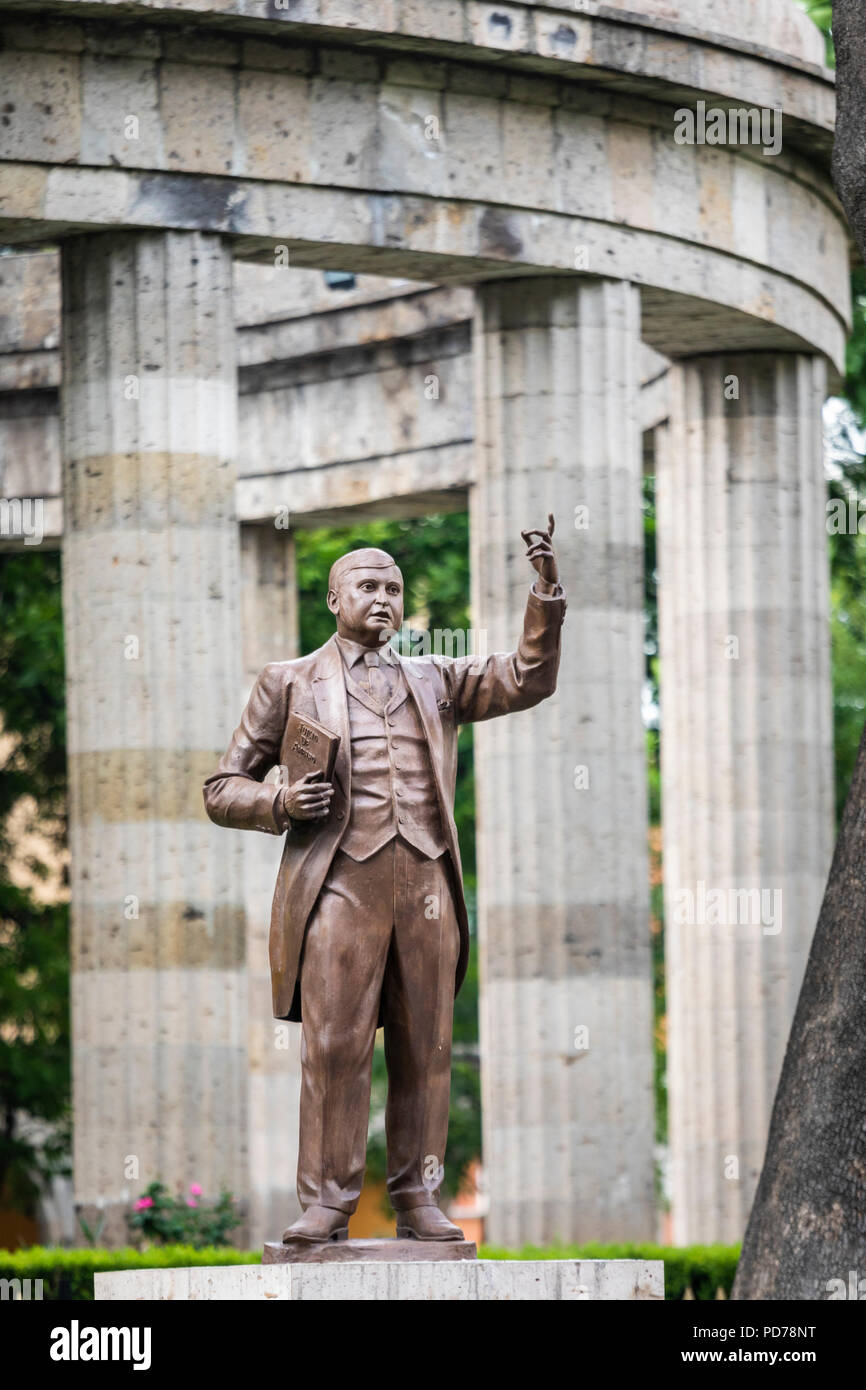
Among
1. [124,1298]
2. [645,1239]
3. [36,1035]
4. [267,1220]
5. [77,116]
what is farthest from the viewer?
[36,1035]

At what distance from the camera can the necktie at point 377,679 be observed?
1417 centimetres

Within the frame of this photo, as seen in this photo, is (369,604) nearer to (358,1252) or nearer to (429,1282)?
(358,1252)

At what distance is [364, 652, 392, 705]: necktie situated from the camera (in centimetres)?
1417

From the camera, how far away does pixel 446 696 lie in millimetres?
14414

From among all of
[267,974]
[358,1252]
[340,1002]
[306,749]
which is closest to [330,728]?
[306,749]

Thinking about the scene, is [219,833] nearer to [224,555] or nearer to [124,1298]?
[224,555]

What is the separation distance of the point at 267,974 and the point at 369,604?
743 inches

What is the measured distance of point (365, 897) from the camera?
13.7m

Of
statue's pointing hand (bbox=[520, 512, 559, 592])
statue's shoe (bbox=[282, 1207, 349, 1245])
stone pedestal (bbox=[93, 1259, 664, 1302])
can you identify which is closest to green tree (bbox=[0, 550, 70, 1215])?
statue's shoe (bbox=[282, 1207, 349, 1245])

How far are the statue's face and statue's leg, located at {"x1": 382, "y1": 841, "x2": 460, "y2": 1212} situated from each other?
1135mm

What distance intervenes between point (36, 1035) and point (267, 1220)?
5872 millimetres

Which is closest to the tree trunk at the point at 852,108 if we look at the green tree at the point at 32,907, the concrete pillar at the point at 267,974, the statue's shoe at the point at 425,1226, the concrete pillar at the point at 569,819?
the concrete pillar at the point at 569,819

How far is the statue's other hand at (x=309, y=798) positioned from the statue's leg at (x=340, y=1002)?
1.07 ft
